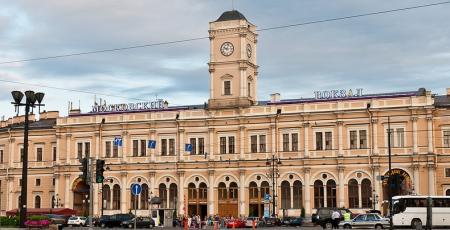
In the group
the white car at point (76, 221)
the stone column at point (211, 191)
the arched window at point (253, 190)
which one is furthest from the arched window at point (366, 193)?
the white car at point (76, 221)

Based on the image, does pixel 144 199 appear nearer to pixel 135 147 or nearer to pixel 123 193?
pixel 123 193

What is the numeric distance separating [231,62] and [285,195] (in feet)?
56.5

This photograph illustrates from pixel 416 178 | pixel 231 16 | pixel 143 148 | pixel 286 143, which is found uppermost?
pixel 231 16

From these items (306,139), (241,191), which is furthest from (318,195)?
(241,191)

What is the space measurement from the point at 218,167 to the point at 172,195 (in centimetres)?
708

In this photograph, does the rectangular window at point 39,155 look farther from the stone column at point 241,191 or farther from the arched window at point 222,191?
the stone column at point 241,191

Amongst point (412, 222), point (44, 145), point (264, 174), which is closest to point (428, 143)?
point (264, 174)

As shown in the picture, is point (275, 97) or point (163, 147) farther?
point (163, 147)

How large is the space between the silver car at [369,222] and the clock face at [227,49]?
34.8 m

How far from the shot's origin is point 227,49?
8919cm

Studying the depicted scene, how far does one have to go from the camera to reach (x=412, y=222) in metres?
56.0

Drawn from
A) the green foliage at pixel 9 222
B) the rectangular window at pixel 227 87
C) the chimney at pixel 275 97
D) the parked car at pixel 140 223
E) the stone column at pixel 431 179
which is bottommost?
the parked car at pixel 140 223

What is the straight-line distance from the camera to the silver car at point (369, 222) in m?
57.8

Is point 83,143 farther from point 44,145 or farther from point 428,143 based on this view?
point 428,143
